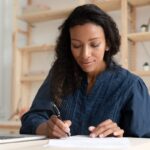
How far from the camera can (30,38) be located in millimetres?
3547

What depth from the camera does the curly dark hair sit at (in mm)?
1378

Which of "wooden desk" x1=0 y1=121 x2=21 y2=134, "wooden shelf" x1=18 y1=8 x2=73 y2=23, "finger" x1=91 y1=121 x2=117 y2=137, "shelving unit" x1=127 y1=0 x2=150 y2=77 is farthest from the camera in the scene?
"wooden shelf" x1=18 y1=8 x2=73 y2=23

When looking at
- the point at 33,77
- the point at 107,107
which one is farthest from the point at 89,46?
the point at 33,77

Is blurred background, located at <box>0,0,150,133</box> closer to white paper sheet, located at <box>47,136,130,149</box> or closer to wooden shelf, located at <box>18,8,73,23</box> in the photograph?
wooden shelf, located at <box>18,8,73,23</box>

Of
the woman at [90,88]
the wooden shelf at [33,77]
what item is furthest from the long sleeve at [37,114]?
the wooden shelf at [33,77]

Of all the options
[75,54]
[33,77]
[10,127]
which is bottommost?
[10,127]

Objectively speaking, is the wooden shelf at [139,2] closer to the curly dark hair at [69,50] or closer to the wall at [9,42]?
the wall at [9,42]

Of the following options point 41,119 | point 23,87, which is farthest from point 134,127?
point 23,87

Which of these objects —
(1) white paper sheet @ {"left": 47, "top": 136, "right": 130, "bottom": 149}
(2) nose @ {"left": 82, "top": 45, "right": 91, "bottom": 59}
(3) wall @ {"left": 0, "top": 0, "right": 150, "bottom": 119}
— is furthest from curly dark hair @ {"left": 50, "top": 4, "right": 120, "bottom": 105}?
(3) wall @ {"left": 0, "top": 0, "right": 150, "bottom": 119}

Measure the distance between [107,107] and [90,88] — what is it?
0.13m

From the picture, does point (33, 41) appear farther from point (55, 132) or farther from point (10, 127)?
point (55, 132)

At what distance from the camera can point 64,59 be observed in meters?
1.52

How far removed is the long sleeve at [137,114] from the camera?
118cm

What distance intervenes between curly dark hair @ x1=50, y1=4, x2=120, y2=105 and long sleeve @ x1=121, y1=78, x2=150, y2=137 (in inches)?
8.6
